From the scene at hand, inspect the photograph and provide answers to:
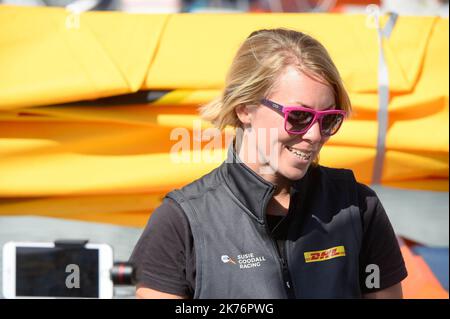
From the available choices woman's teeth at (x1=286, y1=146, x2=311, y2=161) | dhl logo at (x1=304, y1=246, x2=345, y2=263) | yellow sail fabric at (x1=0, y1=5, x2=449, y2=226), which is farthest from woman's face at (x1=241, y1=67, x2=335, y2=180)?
yellow sail fabric at (x1=0, y1=5, x2=449, y2=226)

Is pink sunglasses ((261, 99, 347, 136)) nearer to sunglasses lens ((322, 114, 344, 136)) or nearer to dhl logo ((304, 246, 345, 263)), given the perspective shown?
sunglasses lens ((322, 114, 344, 136))

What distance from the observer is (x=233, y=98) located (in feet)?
4.75

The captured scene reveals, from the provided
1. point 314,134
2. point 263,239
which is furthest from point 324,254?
point 314,134

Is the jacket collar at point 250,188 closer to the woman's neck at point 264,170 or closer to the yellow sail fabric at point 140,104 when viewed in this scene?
the woman's neck at point 264,170

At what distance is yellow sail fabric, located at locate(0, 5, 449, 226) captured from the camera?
2.41 m

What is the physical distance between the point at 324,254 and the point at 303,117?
0.27 meters

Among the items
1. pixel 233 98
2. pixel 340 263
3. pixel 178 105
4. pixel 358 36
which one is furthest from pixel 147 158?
pixel 340 263

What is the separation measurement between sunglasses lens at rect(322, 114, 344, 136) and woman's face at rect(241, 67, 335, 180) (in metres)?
0.02

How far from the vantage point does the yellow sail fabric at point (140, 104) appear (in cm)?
241
